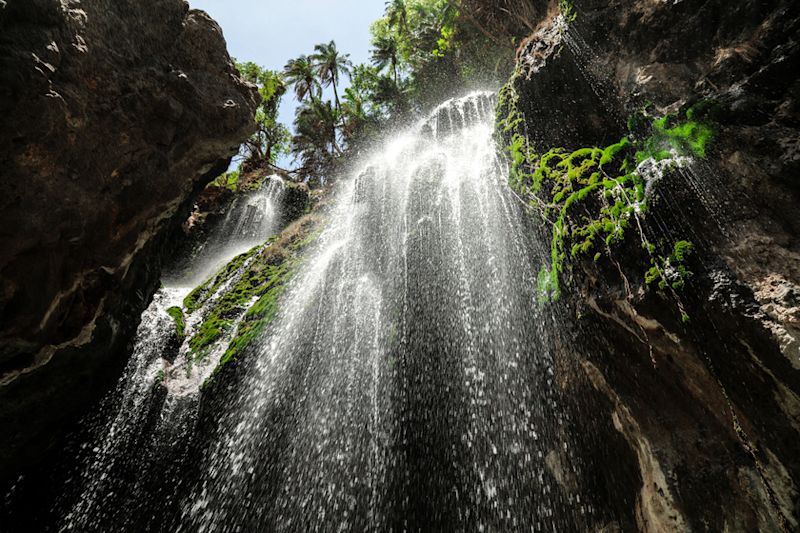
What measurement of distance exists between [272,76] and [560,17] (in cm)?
2323

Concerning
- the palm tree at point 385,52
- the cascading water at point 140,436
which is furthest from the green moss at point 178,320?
the palm tree at point 385,52

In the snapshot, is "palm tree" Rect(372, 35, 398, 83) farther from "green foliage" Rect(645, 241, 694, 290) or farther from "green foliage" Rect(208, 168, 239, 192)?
"green foliage" Rect(645, 241, 694, 290)

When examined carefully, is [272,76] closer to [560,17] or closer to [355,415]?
[560,17]

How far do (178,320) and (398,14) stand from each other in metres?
24.0

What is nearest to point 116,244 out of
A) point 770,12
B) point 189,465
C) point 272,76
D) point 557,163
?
point 189,465

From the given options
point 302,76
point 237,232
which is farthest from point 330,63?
point 237,232

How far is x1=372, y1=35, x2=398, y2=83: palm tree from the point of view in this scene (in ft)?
81.6

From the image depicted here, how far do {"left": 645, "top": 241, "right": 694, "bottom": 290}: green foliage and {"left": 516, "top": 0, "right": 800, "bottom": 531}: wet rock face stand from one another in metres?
0.09

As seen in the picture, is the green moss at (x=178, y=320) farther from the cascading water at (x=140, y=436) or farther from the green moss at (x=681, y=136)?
the green moss at (x=681, y=136)

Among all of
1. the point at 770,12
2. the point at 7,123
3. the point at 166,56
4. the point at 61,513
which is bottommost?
the point at 61,513

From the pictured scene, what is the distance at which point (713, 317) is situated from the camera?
3.62m

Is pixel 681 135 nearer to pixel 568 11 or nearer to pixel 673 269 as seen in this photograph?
pixel 673 269

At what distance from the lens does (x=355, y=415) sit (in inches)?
265

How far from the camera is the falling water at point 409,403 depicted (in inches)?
229
